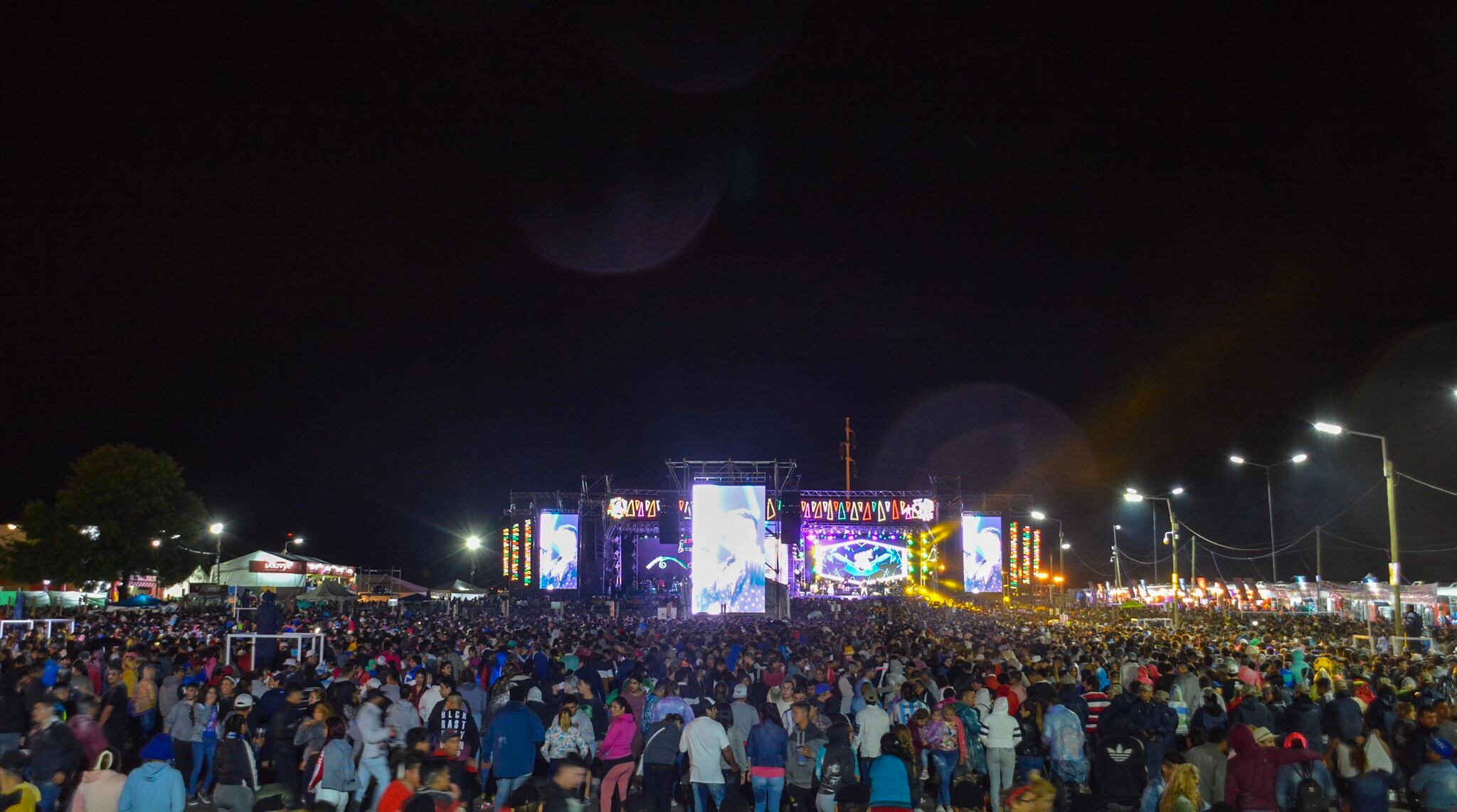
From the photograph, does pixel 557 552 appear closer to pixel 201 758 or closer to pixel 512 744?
pixel 201 758

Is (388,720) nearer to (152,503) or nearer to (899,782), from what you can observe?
(899,782)

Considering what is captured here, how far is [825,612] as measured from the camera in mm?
40938

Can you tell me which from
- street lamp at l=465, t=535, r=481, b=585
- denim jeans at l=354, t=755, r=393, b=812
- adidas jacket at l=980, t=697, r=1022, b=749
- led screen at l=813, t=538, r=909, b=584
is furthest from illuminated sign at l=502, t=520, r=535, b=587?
adidas jacket at l=980, t=697, r=1022, b=749

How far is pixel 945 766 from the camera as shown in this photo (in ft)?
33.2

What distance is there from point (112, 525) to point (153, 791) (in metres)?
53.6

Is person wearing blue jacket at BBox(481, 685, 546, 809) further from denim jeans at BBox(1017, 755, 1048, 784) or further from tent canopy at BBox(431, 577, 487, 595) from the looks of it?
tent canopy at BBox(431, 577, 487, 595)

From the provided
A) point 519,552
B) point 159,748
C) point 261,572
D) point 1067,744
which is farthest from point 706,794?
point 261,572

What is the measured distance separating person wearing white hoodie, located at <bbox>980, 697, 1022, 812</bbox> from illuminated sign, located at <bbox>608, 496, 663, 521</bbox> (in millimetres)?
44589

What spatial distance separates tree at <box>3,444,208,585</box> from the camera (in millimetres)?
52188

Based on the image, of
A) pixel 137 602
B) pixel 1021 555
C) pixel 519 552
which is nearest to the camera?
pixel 137 602

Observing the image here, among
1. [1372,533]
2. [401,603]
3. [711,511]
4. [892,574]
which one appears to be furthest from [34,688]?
[1372,533]

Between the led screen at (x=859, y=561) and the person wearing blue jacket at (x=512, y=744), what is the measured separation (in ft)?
165

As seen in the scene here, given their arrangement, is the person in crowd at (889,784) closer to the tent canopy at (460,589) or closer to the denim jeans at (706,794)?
the denim jeans at (706,794)

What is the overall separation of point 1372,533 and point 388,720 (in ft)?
271
